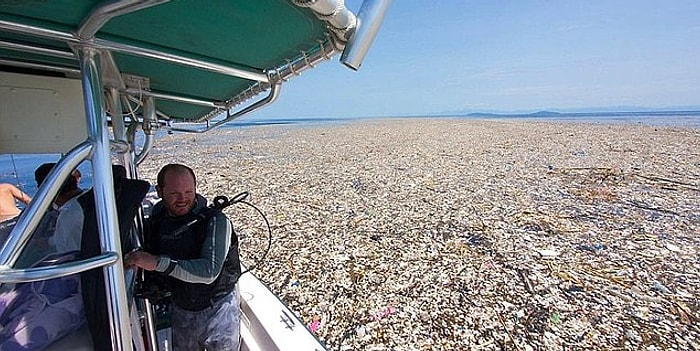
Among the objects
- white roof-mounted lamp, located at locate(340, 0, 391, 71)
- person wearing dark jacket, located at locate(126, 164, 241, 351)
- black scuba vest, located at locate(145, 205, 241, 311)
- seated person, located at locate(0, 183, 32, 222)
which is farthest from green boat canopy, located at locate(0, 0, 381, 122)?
seated person, located at locate(0, 183, 32, 222)

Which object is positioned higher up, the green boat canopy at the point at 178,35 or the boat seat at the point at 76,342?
the green boat canopy at the point at 178,35

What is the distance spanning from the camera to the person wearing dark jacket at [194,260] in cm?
172

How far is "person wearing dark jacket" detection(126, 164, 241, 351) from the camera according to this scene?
172cm

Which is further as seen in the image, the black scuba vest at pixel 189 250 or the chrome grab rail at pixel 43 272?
the black scuba vest at pixel 189 250

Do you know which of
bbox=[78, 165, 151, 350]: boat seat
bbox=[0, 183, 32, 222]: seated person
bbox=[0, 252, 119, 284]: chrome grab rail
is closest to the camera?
bbox=[0, 252, 119, 284]: chrome grab rail

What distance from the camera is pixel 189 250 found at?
178 cm

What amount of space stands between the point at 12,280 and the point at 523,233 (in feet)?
18.6

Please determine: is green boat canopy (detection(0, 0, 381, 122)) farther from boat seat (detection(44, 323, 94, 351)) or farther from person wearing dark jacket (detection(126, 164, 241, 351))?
boat seat (detection(44, 323, 94, 351))

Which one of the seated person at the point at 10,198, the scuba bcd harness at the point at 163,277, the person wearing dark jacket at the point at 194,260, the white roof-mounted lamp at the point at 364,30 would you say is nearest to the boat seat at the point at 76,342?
the person wearing dark jacket at the point at 194,260

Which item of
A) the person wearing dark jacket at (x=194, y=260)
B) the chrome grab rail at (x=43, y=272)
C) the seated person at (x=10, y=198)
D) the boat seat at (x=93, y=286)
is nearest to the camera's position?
the chrome grab rail at (x=43, y=272)

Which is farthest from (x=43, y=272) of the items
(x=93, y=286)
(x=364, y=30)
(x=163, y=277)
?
(x=163, y=277)

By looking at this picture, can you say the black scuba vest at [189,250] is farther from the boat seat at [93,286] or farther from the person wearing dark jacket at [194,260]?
the boat seat at [93,286]

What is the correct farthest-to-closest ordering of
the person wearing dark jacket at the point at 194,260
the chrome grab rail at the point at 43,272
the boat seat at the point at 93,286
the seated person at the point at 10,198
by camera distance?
the seated person at the point at 10,198, the person wearing dark jacket at the point at 194,260, the boat seat at the point at 93,286, the chrome grab rail at the point at 43,272

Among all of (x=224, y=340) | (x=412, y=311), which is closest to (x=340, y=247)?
(x=412, y=311)
